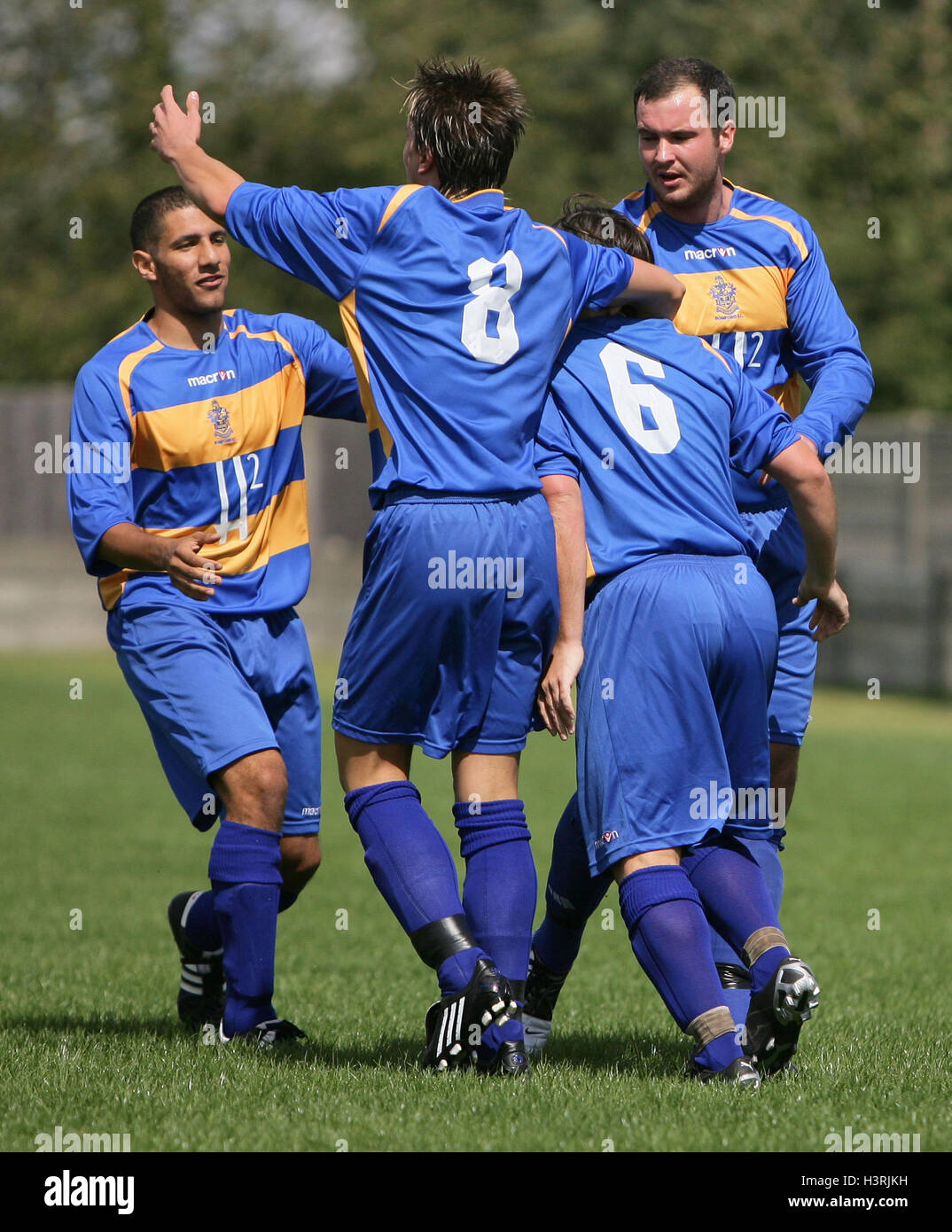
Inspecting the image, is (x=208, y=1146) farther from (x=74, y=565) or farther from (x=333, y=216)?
(x=74, y=565)

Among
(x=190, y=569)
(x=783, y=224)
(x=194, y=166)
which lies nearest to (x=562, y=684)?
(x=190, y=569)

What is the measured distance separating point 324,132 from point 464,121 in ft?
95.5

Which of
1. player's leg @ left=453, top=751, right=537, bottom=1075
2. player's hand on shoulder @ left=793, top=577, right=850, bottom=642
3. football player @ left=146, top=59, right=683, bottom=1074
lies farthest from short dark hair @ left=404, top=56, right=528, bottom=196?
player's leg @ left=453, top=751, right=537, bottom=1075

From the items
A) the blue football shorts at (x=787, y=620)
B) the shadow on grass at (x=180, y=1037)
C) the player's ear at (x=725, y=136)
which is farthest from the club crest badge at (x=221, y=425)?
the shadow on grass at (x=180, y=1037)

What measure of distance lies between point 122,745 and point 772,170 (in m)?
20.8

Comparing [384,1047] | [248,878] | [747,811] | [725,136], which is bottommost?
[384,1047]

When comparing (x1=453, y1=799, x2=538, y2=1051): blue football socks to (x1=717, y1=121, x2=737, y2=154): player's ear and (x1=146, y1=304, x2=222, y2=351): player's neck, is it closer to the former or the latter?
(x1=146, y1=304, x2=222, y2=351): player's neck

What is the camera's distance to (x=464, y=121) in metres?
4.14

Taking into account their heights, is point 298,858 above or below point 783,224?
below

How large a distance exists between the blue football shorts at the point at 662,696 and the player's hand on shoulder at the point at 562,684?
0.06 meters

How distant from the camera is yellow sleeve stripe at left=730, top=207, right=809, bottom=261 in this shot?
4973mm

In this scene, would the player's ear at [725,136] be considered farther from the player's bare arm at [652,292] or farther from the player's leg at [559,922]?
the player's leg at [559,922]

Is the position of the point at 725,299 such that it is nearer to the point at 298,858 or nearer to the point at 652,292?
the point at 652,292
